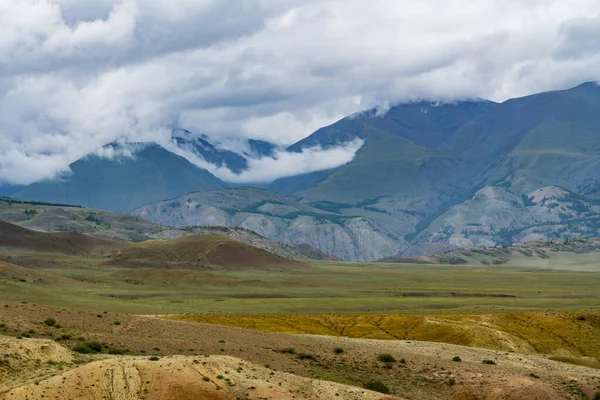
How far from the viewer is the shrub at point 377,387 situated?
181ft

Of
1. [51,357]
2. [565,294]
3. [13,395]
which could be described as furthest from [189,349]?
[565,294]

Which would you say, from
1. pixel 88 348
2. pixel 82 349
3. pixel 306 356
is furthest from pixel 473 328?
pixel 82 349

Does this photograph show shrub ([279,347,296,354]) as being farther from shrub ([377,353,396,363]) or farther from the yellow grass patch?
the yellow grass patch

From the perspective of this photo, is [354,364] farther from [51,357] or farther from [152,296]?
[152,296]

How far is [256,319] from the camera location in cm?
11350

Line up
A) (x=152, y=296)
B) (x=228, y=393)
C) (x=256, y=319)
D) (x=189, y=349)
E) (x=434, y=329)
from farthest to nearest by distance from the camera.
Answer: (x=152, y=296)
(x=256, y=319)
(x=434, y=329)
(x=189, y=349)
(x=228, y=393)

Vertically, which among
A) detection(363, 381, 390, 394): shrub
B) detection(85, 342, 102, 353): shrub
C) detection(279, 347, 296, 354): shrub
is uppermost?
detection(85, 342, 102, 353): shrub

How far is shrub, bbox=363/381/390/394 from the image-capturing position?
181ft

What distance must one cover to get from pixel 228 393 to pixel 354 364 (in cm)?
1775

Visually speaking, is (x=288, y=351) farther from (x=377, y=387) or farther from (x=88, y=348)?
(x=88, y=348)

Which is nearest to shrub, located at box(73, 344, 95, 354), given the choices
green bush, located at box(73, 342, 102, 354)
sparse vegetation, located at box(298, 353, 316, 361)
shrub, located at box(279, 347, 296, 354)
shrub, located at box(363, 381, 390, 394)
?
green bush, located at box(73, 342, 102, 354)

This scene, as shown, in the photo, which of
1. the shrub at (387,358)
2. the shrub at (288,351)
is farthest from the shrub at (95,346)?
the shrub at (387,358)

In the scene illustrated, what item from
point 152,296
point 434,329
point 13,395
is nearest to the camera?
point 13,395

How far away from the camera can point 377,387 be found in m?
55.5
